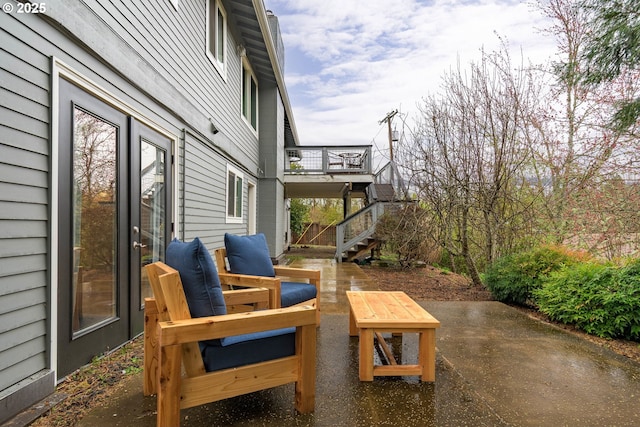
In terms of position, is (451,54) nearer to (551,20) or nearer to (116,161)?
(551,20)


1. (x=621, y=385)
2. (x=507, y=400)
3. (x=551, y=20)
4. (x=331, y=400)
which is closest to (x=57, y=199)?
(x=331, y=400)

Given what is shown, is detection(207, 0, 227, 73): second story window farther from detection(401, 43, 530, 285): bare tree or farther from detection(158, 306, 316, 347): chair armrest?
detection(158, 306, 316, 347): chair armrest

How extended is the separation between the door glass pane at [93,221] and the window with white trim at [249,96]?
17.4 feet

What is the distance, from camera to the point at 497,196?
5609 millimetres

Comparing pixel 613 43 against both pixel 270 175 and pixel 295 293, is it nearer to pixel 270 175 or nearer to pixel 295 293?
pixel 295 293

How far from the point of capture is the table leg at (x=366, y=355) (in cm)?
237

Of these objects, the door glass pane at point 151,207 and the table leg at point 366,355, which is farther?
the door glass pane at point 151,207

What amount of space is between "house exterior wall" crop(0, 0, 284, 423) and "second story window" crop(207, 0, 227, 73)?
958 millimetres

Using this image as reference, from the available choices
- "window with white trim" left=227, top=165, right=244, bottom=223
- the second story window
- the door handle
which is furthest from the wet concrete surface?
the second story window

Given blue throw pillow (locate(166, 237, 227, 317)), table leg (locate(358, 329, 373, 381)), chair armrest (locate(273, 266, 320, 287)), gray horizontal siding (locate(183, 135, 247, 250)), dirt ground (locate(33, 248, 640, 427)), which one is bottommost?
dirt ground (locate(33, 248, 640, 427))

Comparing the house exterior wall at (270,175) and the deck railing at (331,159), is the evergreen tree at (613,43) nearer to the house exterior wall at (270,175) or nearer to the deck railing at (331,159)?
the house exterior wall at (270,175)

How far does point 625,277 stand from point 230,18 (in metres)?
7.17

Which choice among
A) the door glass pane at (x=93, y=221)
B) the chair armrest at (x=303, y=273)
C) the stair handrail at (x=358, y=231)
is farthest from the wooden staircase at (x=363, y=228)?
the door glass pane at (x=93, y=221)

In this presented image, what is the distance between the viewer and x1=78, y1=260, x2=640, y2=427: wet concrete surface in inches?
75.5
